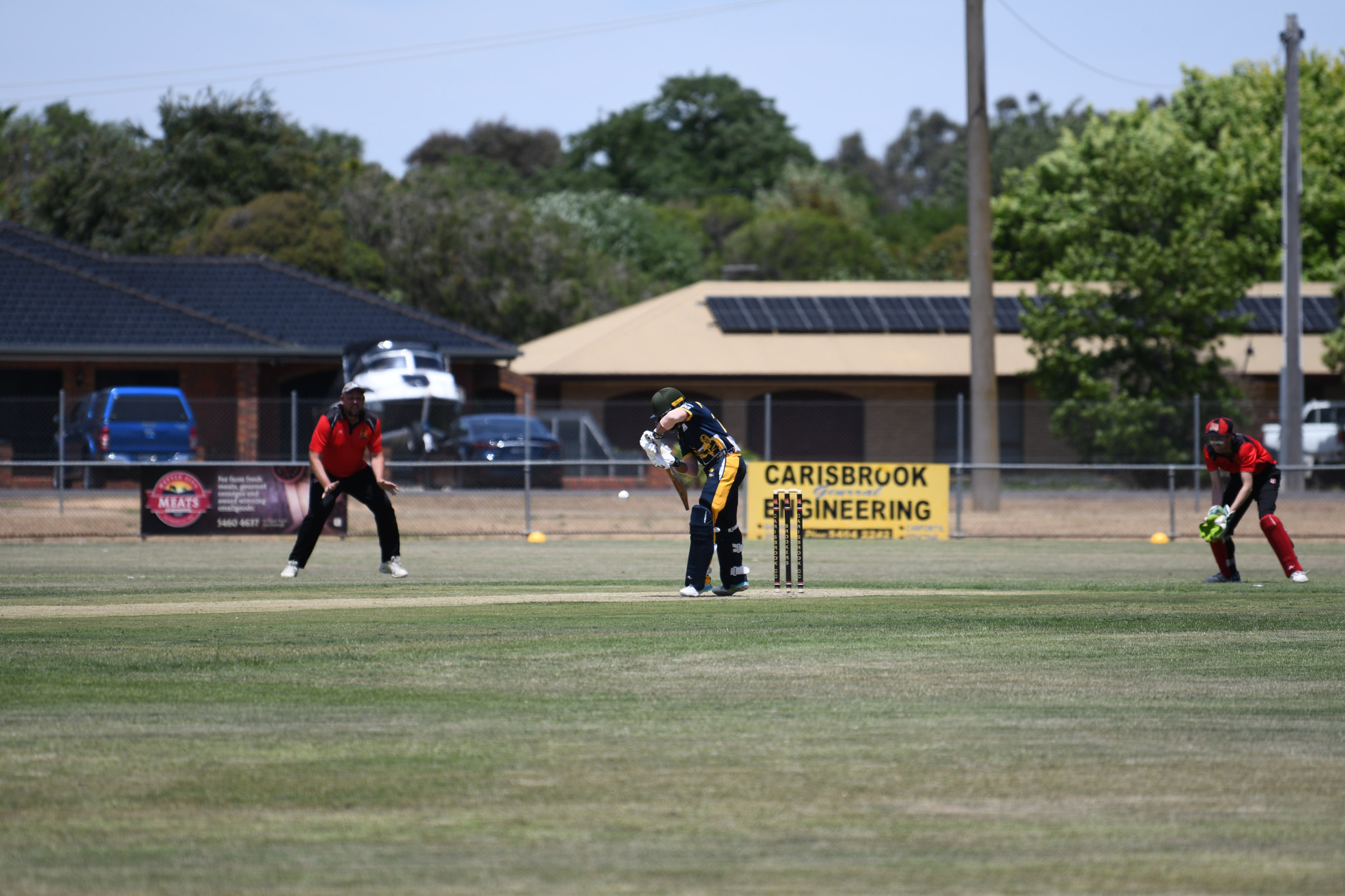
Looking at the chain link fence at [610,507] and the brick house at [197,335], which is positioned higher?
the brick house at [197,335]

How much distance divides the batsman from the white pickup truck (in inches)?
1017

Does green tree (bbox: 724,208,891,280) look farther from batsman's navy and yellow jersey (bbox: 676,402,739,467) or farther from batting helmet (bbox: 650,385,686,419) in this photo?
batting helmet (bbox: 650,385,686,419)

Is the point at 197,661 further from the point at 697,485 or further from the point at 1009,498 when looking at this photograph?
the point at 1009,498

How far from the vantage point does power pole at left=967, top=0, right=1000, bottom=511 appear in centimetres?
2941

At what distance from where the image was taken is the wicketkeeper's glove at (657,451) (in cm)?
1303

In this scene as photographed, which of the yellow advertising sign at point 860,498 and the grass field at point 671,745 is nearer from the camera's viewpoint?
the grass field at point 671,745

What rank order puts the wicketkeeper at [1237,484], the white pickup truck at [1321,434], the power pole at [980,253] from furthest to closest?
the white pickup truck at [1321,434] → the power pole at [980,253] → the wicketkeeper at [1237,484]

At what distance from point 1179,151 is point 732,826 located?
38595 millimetres

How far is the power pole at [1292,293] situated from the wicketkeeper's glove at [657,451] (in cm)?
2272

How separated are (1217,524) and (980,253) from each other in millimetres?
15678

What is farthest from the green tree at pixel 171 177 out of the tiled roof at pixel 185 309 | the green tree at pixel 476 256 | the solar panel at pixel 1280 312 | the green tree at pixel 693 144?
the solar panel at pixel 1280 312

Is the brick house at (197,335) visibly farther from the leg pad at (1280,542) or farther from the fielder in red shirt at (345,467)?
the leg pad at (1280,542)

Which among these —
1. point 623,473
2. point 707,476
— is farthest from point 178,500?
point 623,473

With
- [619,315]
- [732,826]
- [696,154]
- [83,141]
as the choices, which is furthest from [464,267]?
[732,826]
